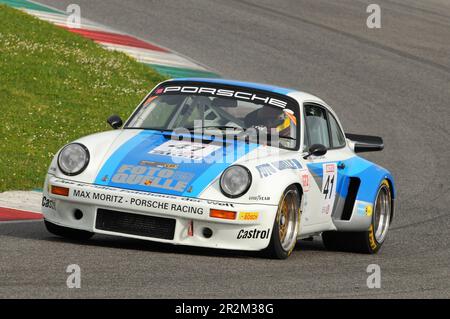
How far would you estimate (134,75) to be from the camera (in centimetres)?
1895

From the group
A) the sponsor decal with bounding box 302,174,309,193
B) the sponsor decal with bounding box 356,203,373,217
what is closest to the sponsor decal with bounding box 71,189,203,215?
the sponsor decal with bounding box 302,174,309,193

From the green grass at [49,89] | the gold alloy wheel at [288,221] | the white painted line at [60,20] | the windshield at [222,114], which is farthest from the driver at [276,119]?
the white painted line at [60,20]

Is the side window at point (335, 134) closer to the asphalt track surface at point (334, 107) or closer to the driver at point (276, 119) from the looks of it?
the driver at point (276, 119)

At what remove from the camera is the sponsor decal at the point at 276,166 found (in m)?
8.41

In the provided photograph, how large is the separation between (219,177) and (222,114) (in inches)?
47.8

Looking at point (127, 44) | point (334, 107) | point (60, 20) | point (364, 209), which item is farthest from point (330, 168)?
point (60, 20)

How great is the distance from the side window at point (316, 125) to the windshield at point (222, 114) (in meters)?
0.25

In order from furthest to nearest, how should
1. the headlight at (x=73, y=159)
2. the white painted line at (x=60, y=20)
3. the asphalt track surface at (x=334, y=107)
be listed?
the white painted line at (x=60, y=20)
the headlight at (x=73, y=159)
the asphalt track surface at (x=334, y=107)

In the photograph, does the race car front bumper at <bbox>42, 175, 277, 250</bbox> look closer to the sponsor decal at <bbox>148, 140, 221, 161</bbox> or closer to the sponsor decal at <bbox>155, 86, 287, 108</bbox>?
the sponsor decal at <bbox>148, 140, 221, 161</bbox>

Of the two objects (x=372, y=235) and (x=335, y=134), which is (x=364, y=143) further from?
(x=372, y=235)

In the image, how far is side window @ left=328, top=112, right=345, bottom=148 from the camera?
1024cm

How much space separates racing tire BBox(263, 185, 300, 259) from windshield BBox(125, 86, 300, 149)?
625 mm

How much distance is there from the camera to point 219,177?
832 centimetres

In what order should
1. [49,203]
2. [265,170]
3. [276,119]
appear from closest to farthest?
[265,170]
[49,203]
[276,119]
